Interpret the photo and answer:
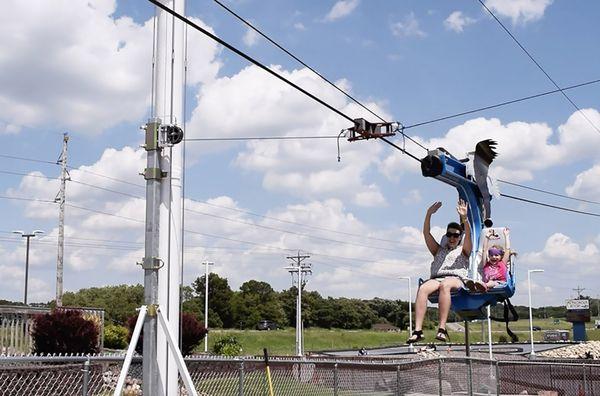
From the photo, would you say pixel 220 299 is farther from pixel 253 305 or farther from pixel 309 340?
pixel 309 340

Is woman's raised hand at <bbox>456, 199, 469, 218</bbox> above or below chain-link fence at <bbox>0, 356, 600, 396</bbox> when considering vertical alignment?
above

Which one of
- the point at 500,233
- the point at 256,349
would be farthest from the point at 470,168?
the point at 256,349

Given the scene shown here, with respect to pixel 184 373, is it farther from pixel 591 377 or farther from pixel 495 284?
pixel 591 377

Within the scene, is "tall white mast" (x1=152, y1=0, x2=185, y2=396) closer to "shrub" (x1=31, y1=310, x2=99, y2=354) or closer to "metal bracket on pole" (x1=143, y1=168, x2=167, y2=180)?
"metal bracket on pole" (x1=143, y1=168, x2=167, y2=180)

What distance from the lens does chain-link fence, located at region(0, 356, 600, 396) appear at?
10.6 meters

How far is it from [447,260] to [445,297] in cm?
62

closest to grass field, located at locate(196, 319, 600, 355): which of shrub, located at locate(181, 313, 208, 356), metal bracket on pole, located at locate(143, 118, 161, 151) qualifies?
shrub, located at locate(181, 313, 208, 356)

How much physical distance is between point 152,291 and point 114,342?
4394 cm

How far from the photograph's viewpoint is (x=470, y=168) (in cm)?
1098

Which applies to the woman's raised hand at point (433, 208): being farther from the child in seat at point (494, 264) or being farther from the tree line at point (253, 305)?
the tree line at point (253, 305)

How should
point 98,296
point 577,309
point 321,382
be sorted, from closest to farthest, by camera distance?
point 321,382 → point 577,309 → point 98,296

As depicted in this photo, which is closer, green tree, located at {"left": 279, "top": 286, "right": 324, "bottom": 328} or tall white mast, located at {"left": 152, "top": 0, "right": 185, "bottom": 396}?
tall white mast, located at {"left": 152, "top": 0, "right": 185, "bottom": 396}

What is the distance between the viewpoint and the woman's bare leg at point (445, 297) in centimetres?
955

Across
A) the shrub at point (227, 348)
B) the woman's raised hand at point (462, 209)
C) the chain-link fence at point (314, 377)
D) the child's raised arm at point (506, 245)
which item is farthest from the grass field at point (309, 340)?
the woman's raised hand at point (462, 209)
